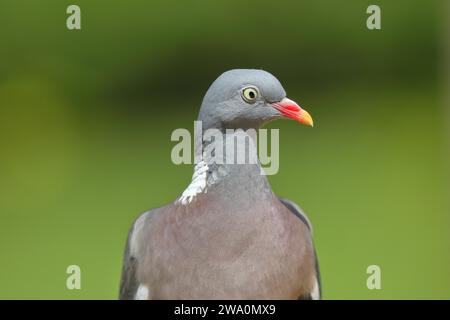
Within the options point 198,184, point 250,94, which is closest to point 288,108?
point 250,94

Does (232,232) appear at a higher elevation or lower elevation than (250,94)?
lower

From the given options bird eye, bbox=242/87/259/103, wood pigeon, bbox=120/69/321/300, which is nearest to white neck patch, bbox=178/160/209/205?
wood pigeon, bbox=120/69/321/300

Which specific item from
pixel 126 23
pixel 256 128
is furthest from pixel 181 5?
pixel 256 128

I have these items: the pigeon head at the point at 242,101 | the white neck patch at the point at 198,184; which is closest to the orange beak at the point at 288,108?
the pigeon head at the point at 242,101

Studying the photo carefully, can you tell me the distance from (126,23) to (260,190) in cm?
316

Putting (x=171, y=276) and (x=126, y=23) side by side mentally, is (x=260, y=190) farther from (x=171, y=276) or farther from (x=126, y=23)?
(x=126, y=23)

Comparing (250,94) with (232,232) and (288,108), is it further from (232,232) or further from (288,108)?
(232,232)

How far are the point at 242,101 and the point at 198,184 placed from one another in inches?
8.9

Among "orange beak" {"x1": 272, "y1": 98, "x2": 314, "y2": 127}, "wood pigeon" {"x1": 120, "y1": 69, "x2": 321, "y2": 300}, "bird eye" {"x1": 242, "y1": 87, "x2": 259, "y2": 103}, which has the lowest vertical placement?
"wood pigeon" {"x1": 120, "y1": 69, "x2": 321, "y2": 300}

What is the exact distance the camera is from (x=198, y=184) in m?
1.89

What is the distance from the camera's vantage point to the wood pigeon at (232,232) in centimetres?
181

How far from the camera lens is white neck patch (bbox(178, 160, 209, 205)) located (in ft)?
6.19

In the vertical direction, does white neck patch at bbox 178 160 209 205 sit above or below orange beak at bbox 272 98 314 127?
below

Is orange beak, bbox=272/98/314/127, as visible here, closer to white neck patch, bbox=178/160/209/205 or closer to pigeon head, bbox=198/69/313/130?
pigeon head, bbox=198/69/313/130
